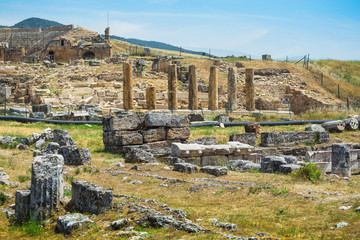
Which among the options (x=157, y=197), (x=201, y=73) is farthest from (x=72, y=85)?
(x=157, y=197)

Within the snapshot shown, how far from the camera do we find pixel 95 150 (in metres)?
15.1

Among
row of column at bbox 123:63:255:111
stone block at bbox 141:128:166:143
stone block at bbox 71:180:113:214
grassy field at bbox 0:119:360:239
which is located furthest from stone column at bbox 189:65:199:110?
stone block at bbox 71:180:113:214

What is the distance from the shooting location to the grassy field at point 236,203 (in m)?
6.33

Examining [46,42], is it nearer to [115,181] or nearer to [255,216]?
[115,181]

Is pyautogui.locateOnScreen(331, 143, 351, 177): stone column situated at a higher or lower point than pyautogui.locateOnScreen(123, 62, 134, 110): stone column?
lower

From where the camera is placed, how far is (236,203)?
26.3 ft

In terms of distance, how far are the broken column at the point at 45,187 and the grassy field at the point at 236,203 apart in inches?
9.1

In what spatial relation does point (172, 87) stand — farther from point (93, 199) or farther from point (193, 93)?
point (93, 199)

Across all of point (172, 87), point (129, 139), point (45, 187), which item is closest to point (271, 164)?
point (129, 139)

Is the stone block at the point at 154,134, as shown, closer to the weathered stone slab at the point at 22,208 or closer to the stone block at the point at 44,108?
the weathered stone slab at the point at 22,208

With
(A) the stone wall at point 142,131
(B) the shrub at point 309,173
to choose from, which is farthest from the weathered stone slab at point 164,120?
(B) the shrub at point 309,173

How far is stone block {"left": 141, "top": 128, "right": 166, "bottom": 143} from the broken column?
655 centimetres

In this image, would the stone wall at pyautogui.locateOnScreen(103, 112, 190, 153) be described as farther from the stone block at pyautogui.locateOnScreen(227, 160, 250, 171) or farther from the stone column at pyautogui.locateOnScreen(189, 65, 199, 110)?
the stone column at pyautogui.locateOnScreen(189, 65, 199, 110)

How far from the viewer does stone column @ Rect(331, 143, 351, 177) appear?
1384 centimetres
